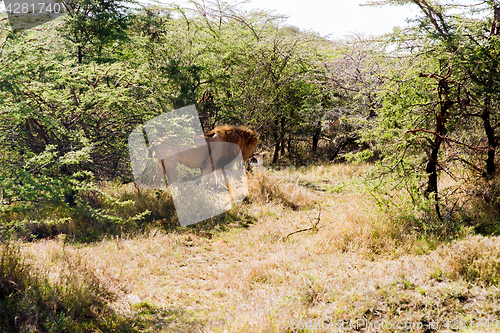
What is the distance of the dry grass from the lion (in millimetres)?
2022

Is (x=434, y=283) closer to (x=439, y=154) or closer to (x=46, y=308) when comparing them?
(x=439, y=154)

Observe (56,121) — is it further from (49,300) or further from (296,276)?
(296,276)

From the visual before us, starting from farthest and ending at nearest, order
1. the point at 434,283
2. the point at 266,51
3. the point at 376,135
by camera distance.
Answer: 1. the point at 266,51
2. the point at 376,135
3. the point at 434,283

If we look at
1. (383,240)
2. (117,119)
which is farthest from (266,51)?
(383,240)

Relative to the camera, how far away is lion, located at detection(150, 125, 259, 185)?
25.1ft

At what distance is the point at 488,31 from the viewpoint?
212 inches

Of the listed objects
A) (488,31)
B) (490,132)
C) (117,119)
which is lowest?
(490,132)

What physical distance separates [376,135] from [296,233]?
228cm

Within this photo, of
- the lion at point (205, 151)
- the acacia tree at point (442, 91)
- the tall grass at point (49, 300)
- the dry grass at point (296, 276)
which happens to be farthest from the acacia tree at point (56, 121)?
the acacia tree at point (442, 91)

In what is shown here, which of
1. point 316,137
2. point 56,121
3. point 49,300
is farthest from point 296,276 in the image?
point 316,137

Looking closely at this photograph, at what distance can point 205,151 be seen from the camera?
809cm

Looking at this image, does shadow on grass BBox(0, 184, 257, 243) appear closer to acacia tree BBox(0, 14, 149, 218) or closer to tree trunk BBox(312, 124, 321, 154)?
acacia tree BBox(0, 14, 149, 218)

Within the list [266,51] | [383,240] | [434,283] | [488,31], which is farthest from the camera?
[266,51]

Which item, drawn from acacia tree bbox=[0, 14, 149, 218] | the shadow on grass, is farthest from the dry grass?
acacia tree bbox=[0, 14, 149, 218]
